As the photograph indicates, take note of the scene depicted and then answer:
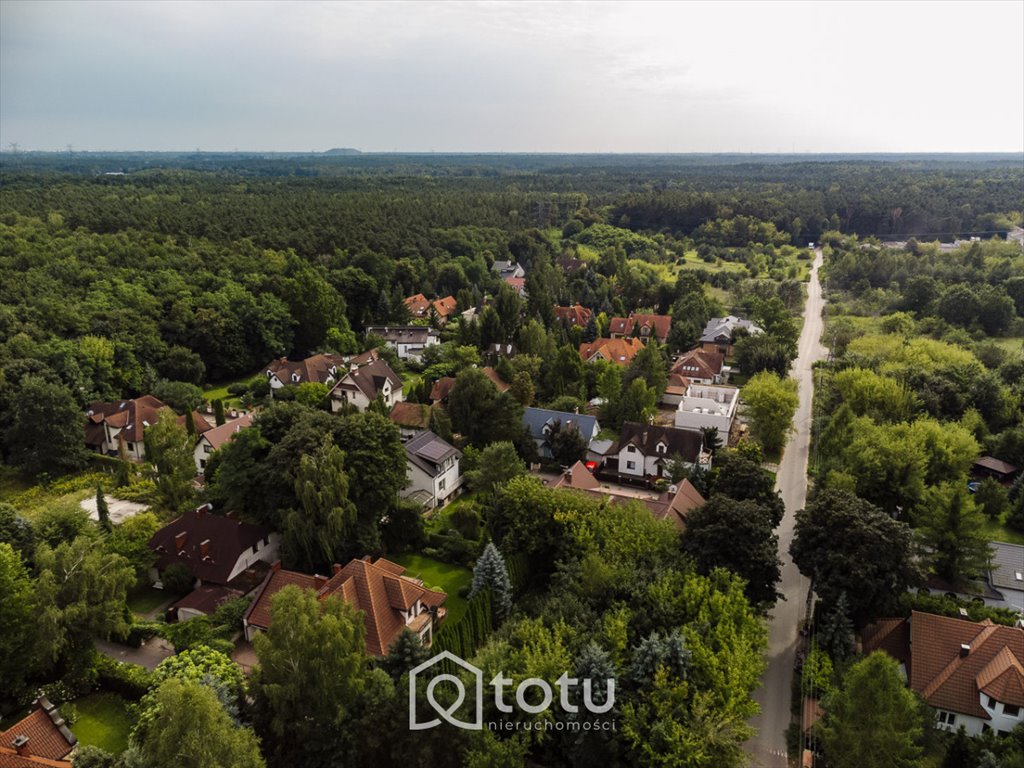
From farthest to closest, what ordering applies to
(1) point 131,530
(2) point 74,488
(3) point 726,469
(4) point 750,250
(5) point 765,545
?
(4) point 750,250, (2) point 74,488, (3) point 726,469, (1) point 131,530, (5) point 765,545

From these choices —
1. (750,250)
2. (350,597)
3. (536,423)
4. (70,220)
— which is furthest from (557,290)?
(350,597)

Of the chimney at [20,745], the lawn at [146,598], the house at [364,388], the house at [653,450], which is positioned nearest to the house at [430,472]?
the house at [653,450]

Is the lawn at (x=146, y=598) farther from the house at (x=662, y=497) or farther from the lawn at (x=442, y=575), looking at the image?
the house at (x=662, y=497)

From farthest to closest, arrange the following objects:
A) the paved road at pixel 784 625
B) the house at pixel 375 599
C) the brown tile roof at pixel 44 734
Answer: the house at pixel 375 599
the paved road at pixel 784 625
the brown tile roof at pixel 44 734

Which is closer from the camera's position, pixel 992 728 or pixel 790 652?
pixel 992 728

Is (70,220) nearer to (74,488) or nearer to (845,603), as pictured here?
(74,488)

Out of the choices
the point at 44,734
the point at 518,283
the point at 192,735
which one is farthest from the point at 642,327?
the point at 44,734
